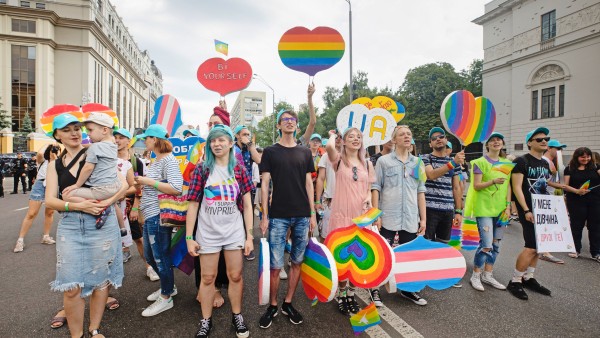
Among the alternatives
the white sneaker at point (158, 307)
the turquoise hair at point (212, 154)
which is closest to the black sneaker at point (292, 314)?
the white sneaker at point (158, 307)

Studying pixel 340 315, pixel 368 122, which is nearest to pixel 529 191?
pixel 368 122

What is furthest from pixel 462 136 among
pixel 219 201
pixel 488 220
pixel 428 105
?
pixel 428 105

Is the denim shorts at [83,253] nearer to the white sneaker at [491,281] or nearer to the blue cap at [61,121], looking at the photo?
the blue cap at [61,121]

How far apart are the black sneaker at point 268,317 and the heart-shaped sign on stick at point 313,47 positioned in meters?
2.62

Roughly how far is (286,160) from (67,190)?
1.79 metres

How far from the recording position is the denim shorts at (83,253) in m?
2.41

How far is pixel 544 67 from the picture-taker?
25047 mm

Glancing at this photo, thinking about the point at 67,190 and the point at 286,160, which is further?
the point at 286,160

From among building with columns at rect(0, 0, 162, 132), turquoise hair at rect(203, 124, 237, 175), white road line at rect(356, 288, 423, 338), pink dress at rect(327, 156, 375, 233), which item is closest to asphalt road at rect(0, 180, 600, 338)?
white road line at rect(356, 288, 423, 338)

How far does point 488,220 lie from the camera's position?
3891 millimetres

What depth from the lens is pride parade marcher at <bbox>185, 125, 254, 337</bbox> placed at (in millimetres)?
2750

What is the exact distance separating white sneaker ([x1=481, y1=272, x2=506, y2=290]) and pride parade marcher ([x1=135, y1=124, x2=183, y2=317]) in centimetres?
377

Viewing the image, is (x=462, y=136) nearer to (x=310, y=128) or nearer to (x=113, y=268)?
(x=310, y=128)

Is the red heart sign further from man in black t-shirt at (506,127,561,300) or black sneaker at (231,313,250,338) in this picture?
man in black t-shirt at (506,127,561,300)
